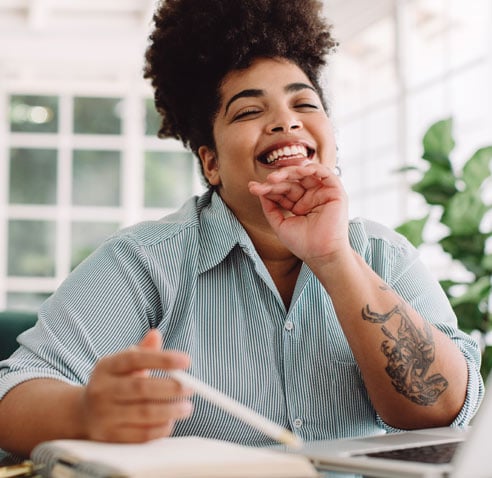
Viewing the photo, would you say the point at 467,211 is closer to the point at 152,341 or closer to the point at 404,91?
the point at 404,91

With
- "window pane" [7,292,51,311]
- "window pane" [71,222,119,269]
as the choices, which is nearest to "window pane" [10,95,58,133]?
"window pane" [71,222,119,269]

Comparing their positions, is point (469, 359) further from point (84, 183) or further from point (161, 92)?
point (84, 183)

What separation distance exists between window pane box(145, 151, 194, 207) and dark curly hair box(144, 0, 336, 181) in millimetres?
5028

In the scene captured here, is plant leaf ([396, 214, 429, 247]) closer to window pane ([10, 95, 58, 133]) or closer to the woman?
the woman

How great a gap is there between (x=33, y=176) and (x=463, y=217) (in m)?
4.76

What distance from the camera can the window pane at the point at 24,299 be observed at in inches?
254

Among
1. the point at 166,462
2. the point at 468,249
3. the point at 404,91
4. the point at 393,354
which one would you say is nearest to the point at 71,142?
the point at 404,91

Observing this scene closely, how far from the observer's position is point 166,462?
2.26ft

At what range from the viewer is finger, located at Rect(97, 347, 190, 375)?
75 centimetres

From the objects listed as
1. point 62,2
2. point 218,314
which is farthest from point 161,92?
point 62,2

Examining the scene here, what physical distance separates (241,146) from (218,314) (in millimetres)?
357

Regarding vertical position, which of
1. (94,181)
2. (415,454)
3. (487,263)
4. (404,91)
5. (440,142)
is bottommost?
(415,454)

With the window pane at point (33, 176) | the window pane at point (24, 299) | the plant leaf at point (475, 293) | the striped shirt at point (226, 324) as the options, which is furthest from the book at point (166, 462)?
the window pane at point (33, 176)

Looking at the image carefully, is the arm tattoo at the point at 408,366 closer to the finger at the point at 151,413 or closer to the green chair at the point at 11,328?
the finger at the point at 151,413
